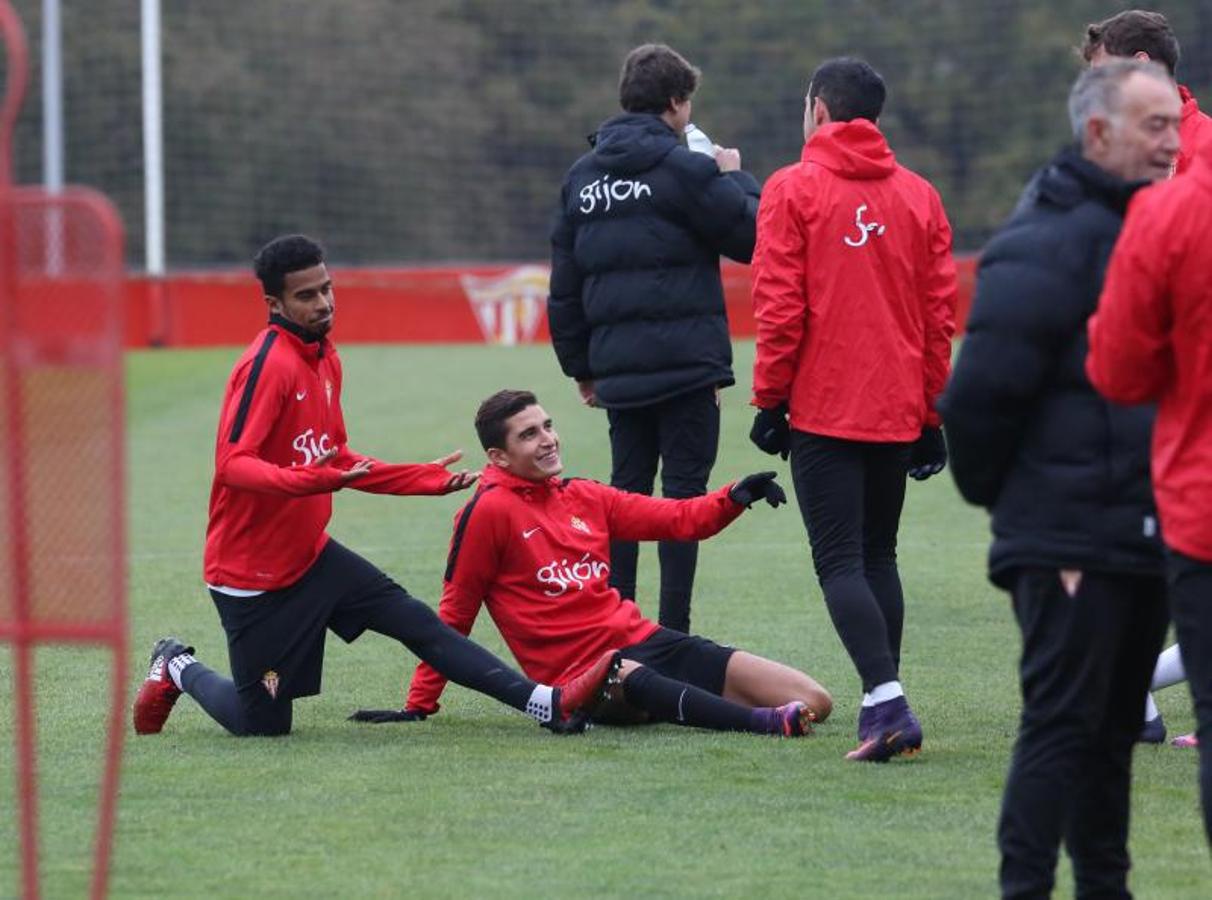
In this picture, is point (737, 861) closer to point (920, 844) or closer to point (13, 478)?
point (920, 844)

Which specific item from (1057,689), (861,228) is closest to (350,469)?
(861,228)

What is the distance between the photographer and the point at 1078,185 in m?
4.39

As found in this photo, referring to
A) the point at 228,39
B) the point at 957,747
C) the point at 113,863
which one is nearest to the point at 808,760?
the point at 957,747

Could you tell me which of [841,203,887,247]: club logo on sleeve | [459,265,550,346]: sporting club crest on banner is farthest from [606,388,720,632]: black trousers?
[459,265,550,346]: sporting club crest on banner

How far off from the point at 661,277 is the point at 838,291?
1583 millimetres

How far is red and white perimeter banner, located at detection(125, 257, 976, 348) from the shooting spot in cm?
3045

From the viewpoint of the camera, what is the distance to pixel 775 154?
3609 cm

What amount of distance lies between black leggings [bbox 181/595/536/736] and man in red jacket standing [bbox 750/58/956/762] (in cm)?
106

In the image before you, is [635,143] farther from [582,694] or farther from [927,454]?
[582,694]

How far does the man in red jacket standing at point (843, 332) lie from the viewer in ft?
21.2

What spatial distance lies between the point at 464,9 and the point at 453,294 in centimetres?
1174

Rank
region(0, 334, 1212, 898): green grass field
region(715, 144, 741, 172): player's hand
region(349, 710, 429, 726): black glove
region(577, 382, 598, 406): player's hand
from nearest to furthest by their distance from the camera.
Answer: region(0, 334, 1212, 898): green grass field → region(349, 710, 429, 726): black glove → region(715, 144, 741, 172): player's hand → region(577, 382, 598, 406): player's hand

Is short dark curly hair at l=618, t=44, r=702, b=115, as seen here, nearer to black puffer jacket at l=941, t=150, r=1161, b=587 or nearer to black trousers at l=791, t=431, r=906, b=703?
black trousers at l=791, t=431, r=906, b=703

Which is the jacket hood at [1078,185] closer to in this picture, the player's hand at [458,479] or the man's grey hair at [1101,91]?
the man's grey hair at [1101,91]
